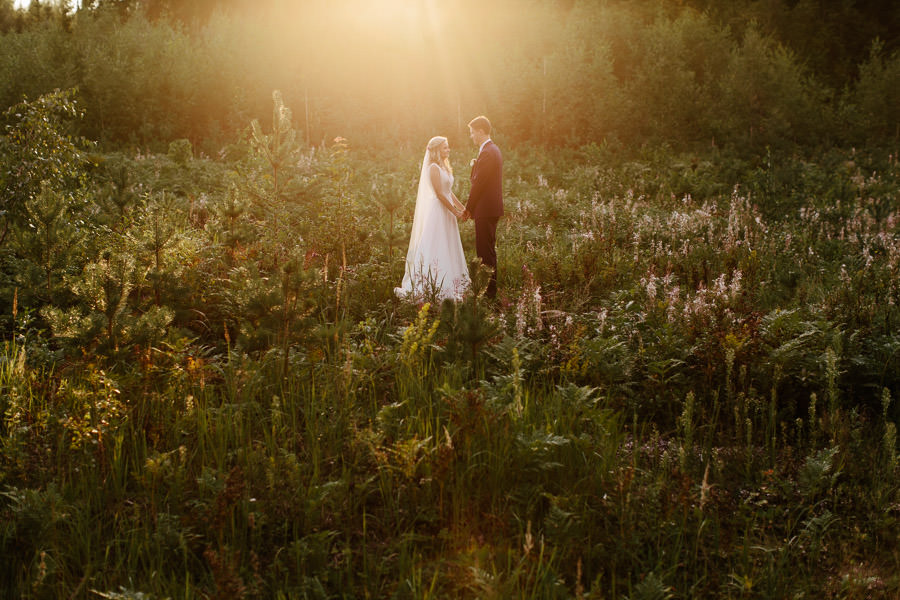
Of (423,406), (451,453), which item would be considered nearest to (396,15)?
(423,406)

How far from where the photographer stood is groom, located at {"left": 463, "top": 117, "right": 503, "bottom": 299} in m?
7.87

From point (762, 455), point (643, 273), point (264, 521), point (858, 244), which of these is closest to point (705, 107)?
point (858, 244)

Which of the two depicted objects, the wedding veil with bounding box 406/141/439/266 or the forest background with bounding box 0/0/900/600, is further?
the wedding veil with bounding box 406/141/439/266

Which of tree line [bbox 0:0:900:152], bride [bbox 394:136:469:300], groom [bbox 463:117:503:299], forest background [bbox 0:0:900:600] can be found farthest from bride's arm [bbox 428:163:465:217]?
tree line [bbox 0:0:900:152]

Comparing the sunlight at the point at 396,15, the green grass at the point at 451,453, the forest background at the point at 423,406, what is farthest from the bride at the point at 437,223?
the sunlight at the point at 396,15

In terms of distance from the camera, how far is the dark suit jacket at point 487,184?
7.86 meters

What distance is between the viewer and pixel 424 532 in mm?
3324

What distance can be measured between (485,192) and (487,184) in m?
0.10

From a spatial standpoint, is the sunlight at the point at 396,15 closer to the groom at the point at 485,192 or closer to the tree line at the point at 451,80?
the tree line at the point at 451,80

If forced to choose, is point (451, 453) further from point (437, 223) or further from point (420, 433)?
point (437, 223)

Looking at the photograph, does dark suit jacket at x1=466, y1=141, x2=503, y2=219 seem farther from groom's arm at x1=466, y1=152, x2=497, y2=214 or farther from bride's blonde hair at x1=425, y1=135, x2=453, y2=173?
bride's blonde hair at x1=425, y1=135, x2=453, y2=173

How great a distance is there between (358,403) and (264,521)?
1.38m

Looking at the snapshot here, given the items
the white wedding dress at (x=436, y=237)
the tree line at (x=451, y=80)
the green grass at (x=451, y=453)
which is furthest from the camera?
the tree line at (x=451, y=80)

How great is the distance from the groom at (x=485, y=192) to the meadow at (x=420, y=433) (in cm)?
105
